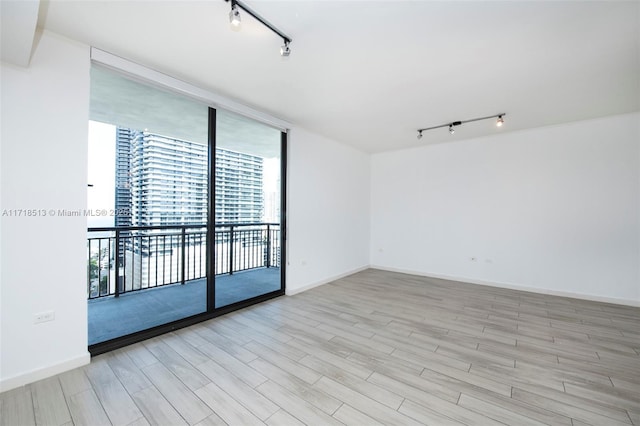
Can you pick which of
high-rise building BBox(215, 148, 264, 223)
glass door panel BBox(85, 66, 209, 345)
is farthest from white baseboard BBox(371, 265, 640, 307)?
glass door panel BBox(85, 66, 209, 345)

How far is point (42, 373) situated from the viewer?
1927mm

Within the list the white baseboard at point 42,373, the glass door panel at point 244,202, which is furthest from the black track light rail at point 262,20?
the white baseboard at point 42,373

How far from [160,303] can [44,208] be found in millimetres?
2116

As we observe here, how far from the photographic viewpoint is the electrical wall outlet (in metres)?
1.92

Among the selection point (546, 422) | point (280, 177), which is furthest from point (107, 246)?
point (546, 422)

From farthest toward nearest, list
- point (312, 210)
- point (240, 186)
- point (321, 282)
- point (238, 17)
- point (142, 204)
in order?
point (321, 282), point (312, 210), point (240, 186), point (142, 204), point (238, 17)

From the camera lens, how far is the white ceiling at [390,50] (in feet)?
5.82

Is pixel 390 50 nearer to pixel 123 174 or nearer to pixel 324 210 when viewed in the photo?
pixel 324 210

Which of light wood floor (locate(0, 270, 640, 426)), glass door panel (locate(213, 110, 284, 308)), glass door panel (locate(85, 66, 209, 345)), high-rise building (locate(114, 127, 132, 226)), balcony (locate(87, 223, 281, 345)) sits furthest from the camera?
glass door panel (locate(213, 110, 284, 308))

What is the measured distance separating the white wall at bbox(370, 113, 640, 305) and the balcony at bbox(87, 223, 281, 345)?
3.27m

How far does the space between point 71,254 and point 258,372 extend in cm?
182

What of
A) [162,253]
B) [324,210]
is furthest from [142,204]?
[324,210]

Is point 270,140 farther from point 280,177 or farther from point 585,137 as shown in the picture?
point 585,137

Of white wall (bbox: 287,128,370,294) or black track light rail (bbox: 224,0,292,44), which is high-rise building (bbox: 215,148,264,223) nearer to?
white wall (bbox: 287,128,370,294)
